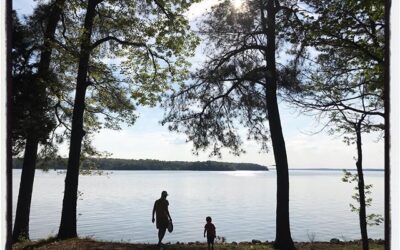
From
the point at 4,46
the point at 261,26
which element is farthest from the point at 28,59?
the point at 4,46

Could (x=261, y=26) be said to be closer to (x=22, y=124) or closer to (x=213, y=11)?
(x=213, y=11)

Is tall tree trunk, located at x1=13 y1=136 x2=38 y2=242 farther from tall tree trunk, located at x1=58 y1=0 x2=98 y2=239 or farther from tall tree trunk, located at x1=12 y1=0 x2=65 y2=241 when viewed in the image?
tall tree trunk, located at x1=58 y1=0 x2=98 y2=239

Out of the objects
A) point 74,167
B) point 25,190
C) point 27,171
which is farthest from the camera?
point 25,190

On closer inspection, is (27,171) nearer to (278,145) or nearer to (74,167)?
(74,167)

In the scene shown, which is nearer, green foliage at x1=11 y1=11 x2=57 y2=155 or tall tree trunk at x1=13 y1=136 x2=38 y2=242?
green foliage at x1=11 y1=11 x2=57 y2=155

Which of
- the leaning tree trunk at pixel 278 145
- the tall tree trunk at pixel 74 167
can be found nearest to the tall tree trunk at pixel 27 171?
the tall tree trunk at pixel 74 167

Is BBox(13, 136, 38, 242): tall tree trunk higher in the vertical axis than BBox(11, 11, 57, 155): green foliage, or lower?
lower

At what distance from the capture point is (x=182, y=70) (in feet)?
66.9

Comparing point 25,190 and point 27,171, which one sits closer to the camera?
point 27,171

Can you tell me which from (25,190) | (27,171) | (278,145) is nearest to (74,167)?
(27,171)

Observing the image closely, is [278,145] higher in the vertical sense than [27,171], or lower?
higher

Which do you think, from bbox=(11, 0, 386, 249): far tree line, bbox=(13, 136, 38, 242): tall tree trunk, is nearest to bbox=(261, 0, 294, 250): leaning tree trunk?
bbox=(11, 0, 386, 249): far tree line

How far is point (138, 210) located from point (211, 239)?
44.2 m

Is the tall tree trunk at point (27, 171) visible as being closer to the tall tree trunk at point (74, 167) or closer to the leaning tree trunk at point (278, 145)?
the tall tree trunk at point (74, 167)
